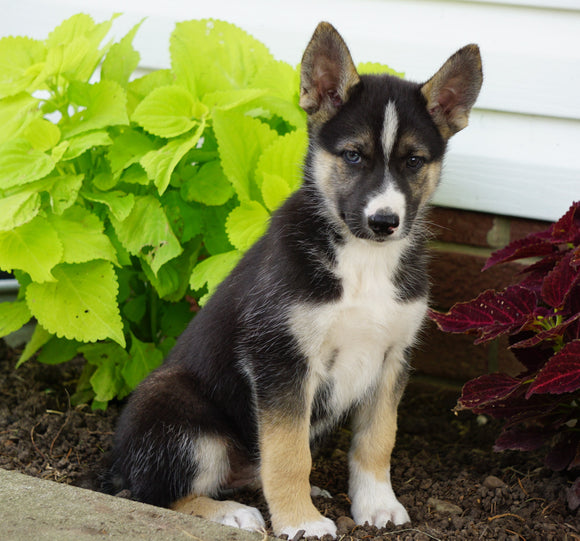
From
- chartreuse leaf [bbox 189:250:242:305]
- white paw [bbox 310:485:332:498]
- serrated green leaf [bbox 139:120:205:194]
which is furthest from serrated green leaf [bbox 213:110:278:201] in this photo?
white paw [bbox 310:485:332:498]

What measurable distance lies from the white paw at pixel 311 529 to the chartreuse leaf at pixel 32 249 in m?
1.53

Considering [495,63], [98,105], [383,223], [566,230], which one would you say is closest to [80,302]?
[98,105]

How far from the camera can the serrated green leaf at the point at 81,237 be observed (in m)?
3.81

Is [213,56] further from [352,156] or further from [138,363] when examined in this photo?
[138,363]

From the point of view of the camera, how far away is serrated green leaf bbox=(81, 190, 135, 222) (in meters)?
3.92

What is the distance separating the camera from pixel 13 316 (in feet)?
13.5

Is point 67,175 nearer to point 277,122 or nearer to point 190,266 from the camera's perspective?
point 190,266

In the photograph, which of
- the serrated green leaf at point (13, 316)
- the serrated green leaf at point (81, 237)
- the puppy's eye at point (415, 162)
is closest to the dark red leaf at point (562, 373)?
the puppy's eye at point (415, 162)

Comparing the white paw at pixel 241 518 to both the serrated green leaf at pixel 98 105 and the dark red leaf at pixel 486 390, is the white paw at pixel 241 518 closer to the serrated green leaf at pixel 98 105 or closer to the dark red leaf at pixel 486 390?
the dark red leaf at pixel 486 390

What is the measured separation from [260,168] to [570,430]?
1849 millimetres

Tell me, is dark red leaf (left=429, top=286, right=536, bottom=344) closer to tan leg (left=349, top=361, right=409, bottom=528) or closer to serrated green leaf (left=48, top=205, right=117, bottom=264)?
tan leg (left=349, top=361, right=409, bottom=528)

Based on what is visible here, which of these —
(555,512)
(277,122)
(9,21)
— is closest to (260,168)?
(277,122)

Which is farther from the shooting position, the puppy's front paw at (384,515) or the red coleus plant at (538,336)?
the puppy's front paw at (384,515)

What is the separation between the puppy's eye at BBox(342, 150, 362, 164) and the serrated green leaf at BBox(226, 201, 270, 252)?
75cm
